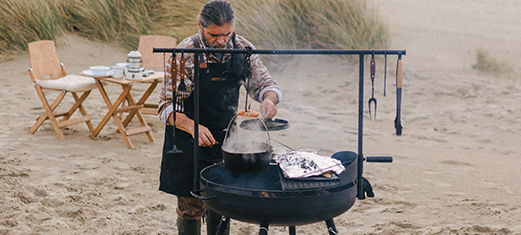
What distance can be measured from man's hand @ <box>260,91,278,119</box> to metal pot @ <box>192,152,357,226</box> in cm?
36

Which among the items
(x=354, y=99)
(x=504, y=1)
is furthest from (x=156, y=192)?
(x=504, y=1)

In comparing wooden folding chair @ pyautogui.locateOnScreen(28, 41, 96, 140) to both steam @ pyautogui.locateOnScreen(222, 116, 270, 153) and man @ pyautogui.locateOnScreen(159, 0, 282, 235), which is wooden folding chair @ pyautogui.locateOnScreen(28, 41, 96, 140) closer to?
man @ pyautogui.locateOnScreen(159, 0, 282, 235)

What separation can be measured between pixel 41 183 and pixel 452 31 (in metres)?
13.3

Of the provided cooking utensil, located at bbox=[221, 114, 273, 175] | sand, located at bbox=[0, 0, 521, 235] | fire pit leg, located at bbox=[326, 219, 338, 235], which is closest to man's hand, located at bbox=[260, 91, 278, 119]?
cooking utensil, located at bbox=[221, 114, 273, 175]

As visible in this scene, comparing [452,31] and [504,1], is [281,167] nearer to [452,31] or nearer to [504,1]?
[452,31]

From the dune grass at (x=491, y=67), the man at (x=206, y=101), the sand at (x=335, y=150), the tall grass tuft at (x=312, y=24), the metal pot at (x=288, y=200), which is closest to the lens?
the metal pot at (x=288, y=200)

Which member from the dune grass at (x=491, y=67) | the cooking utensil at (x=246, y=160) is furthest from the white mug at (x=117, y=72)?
the dune grass at (x=491, y=67)

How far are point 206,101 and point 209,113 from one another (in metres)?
0.07

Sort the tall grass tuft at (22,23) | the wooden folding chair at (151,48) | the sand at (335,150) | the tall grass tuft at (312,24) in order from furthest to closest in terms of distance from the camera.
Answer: the tall grass tuft at (312,24) → the tall grass tuft at (22,23) → the wooden folding chair at (151,48) → the sand at (335,150)

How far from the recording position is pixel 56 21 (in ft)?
31.3

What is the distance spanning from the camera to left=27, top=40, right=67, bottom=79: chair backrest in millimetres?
5699

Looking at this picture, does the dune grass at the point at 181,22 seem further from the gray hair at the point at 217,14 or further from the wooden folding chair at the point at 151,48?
the gray hair at the point at 217,14

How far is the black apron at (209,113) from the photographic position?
9.20 ft

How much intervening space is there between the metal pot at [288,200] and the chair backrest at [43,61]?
396cm
